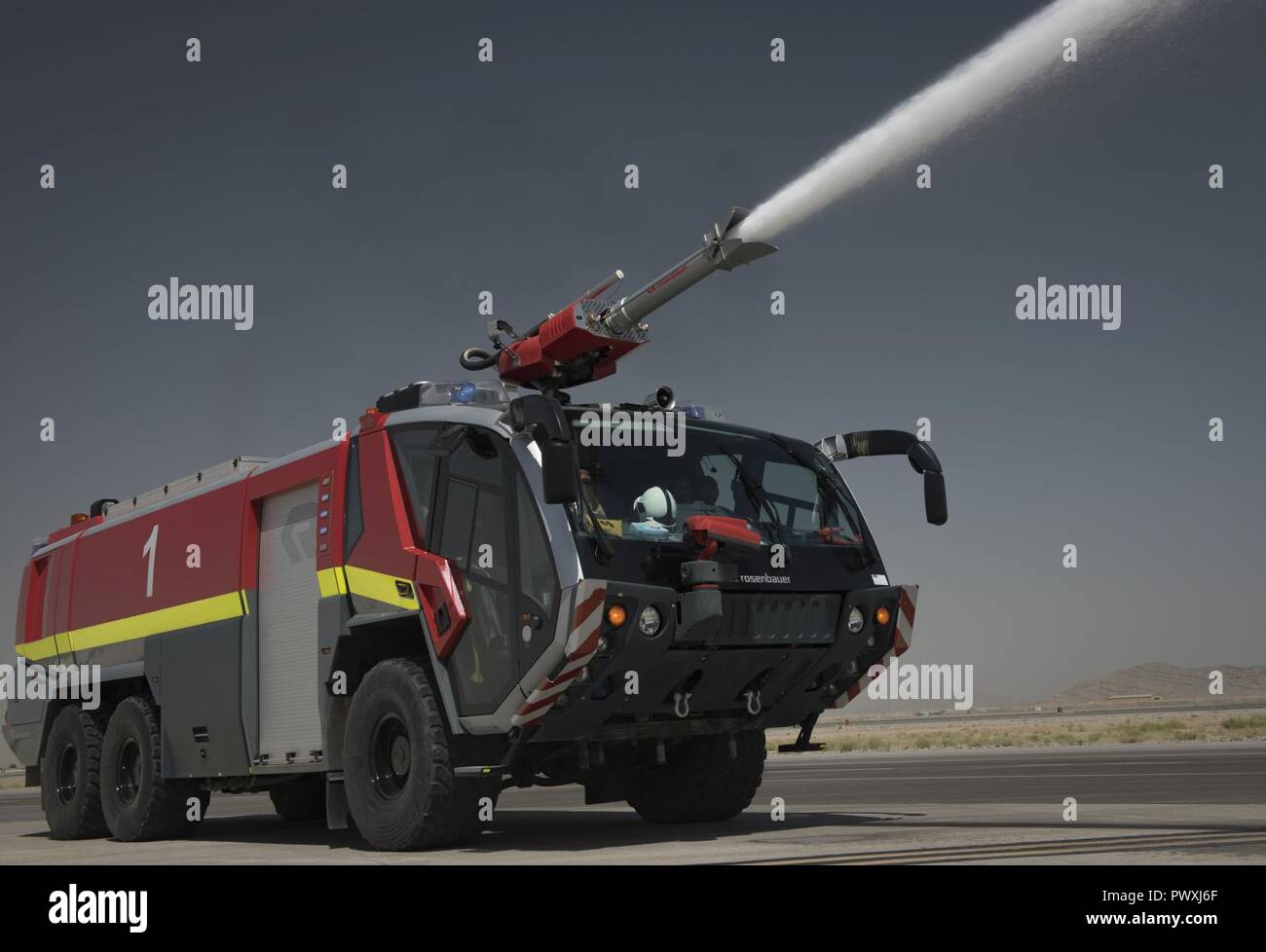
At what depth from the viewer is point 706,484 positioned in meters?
11.6

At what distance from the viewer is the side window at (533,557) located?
33.5ft

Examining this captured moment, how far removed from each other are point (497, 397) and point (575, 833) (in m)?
4.18

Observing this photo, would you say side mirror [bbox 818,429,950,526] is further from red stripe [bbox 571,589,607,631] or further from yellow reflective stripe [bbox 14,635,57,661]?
yellow reflective stripe [bbox 14,635,57,661]

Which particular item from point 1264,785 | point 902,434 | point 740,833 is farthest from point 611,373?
point 1264,785

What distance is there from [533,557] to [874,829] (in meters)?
3.79

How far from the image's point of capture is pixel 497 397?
37.6 ft

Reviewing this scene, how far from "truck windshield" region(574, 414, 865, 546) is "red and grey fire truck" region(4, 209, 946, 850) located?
22mm

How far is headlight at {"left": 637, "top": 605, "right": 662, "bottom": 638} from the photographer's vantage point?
10.4m

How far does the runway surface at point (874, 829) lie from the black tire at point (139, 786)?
30 centimetres

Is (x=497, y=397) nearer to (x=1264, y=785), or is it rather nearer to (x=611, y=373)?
(x=611, y=373)

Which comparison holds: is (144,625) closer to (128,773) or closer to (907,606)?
(128,773)

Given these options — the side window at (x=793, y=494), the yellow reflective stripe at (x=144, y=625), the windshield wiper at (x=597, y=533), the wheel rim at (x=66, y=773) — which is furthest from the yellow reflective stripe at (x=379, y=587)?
the wheel rim at (x=66, y=773)

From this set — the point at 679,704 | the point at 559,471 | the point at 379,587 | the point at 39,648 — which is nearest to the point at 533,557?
the point at 559,471

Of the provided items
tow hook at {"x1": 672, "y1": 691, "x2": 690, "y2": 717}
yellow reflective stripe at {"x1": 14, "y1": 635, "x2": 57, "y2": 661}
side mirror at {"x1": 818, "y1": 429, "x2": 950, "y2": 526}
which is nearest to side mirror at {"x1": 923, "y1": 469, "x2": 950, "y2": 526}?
side mirror at {"x1": 818, "y1": 429, "x2": 950, "y2": 526}
